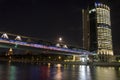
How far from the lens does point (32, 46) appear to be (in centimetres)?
11219

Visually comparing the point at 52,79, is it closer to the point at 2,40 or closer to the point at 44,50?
the point at 2,40

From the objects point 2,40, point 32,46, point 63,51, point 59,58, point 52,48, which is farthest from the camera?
point 59,58

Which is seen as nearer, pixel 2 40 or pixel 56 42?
pixel 2 40

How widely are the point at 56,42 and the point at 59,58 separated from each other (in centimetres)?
5151

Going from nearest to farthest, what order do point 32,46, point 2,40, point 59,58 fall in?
1. point 2,40
2. point 32,46
3. point 59,58

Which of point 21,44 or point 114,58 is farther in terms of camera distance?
point 114,58

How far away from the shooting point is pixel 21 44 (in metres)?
103

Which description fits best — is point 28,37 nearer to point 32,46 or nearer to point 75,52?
point 32,46

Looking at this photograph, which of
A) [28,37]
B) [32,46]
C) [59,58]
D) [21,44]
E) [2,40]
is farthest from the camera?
[59,58]

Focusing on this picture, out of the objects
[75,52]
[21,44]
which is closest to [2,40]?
[21,44]

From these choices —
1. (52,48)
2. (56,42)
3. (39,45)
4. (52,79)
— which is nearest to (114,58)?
(56,42)

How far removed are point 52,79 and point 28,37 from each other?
278ft

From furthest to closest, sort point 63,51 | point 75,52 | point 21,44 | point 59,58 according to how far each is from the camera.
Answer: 1. point 59,58
2. point 75,52
3. point 63,51
4. point 21,44

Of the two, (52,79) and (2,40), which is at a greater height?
(2,40)
